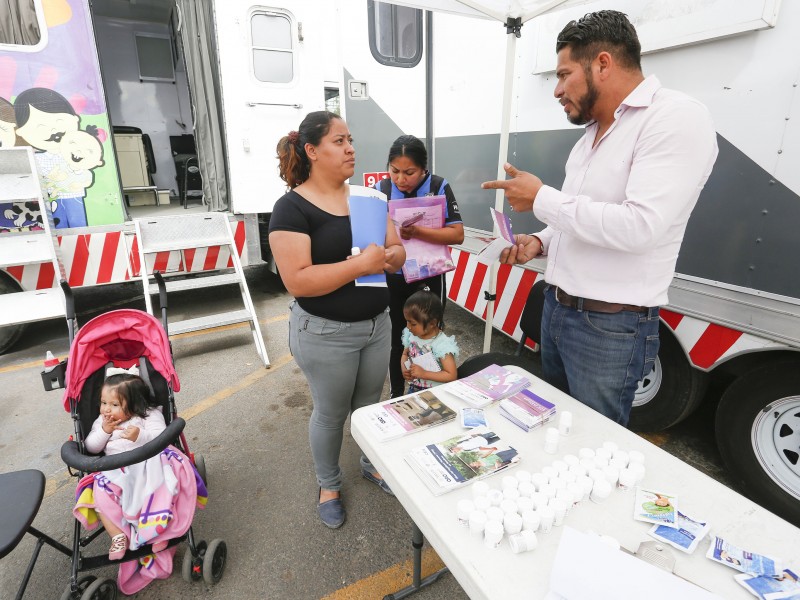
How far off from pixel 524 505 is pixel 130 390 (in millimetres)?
1743

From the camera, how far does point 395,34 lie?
12.7 feet

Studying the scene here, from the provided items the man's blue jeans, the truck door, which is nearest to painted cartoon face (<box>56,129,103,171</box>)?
the truck door

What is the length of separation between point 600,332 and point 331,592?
4.93ft

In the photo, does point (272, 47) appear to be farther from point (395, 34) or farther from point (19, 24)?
point (19, 24)

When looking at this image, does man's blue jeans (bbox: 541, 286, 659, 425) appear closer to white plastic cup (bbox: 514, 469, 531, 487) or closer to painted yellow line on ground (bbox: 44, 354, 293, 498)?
white plastic cup (bbox: 514, 469, 531, 487)

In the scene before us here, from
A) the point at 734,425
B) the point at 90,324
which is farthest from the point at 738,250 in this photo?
the point at 90,324

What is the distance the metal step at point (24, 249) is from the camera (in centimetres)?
357

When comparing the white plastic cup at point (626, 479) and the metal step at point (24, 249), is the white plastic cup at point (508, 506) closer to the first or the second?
the white plastic cup at point (626, 479)

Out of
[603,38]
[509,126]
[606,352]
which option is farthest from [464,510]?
[509,126]

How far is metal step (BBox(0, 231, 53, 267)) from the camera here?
3574 millimetres

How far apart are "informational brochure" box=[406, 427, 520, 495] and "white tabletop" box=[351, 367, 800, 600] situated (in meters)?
0.02

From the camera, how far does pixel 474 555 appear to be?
922 mm

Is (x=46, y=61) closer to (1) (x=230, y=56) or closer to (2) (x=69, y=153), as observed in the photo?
(2) (x=69, y=153)

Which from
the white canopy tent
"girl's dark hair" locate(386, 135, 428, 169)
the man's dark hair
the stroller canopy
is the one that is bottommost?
the stroller canopy
